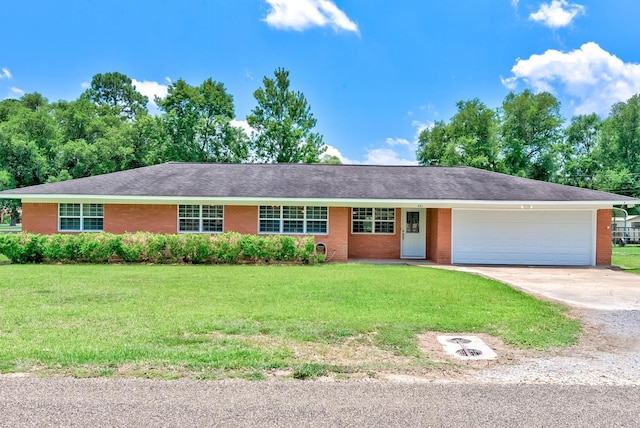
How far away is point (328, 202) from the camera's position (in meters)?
16.5

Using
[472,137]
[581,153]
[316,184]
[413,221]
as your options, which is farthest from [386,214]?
[581,153]

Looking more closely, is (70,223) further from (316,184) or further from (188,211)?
(316,184)

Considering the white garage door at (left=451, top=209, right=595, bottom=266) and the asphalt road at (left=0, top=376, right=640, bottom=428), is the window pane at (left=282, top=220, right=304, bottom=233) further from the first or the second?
the asphalt road at (left=0, top=376, right=640, bottom=428)

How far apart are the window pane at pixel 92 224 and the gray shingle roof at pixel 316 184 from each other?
125cm

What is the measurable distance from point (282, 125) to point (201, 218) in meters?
23.6

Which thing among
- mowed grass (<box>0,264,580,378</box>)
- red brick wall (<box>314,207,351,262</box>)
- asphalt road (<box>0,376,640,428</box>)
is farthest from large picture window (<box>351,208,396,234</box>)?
asphalt road (<box>0,376,640,428</box>)

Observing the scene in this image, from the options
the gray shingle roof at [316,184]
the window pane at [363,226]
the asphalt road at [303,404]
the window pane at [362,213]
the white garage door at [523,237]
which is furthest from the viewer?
A: the window pane at [363,226]

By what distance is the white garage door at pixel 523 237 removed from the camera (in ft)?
54.7

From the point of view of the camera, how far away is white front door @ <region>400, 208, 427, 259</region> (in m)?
18.2

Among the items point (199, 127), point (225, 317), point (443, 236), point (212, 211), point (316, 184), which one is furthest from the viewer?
point (199, 127)

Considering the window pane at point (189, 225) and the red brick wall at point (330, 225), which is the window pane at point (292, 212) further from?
the window pane at point (189, 225)

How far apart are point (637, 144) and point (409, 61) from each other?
32.1 metres

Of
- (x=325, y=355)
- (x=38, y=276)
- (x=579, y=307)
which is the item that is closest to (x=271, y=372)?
(x=325, y=355)

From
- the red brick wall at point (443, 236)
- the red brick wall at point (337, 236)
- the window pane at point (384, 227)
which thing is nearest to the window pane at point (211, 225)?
the red brick wall at point (337, 236)
